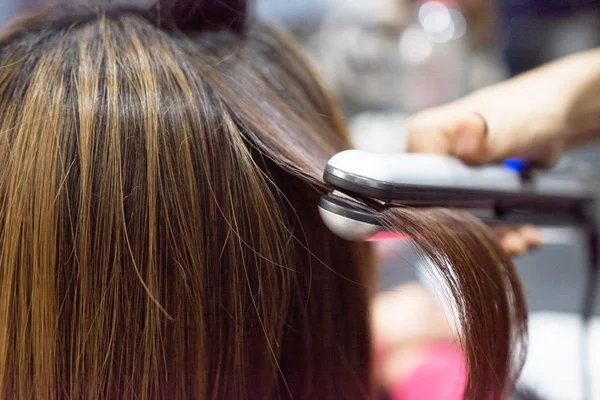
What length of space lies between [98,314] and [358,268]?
0.47ft

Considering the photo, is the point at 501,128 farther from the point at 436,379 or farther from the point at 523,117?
the point at 436,379

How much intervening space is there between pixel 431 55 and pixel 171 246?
663 mm

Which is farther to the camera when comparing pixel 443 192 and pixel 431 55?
pixel 431 55

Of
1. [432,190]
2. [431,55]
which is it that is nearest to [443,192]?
[432,190]

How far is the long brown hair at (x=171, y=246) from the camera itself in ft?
0.85

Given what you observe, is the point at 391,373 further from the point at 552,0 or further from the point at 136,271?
the point at 552,0

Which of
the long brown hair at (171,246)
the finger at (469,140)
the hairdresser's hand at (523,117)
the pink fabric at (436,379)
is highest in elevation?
the hairdresser's hand at (523,117)

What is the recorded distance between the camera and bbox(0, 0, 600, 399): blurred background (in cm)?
41

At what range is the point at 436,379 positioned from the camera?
A: 41 centimetres

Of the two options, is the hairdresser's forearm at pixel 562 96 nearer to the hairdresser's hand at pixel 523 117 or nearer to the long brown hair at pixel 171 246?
the hairdresser's hand at pixel 523 117

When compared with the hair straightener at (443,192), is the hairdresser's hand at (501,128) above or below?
above

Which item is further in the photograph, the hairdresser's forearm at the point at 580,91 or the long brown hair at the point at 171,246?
the hairdresser's forearm at the point at 580,91

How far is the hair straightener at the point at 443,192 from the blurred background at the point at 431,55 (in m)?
0.04

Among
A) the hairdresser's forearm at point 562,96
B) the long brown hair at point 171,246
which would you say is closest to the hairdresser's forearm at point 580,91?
the hairdresser's forearm at point 562,96
